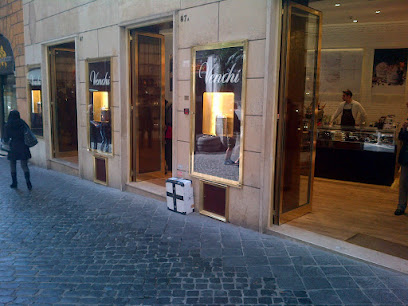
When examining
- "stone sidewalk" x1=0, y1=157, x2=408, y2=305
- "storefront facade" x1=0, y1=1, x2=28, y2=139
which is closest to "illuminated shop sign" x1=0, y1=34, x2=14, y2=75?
"storefront facade" x1=0, y1=1, x2=28, y2=139

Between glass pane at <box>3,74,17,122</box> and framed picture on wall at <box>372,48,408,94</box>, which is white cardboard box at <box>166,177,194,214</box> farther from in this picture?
glass pane at <box>3,74,17,122</box>

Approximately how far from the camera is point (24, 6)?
435 inches

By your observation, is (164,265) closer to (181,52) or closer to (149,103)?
(181,52)

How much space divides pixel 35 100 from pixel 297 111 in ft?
27.3

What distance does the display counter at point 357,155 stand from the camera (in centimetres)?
816

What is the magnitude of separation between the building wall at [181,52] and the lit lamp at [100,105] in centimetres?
36

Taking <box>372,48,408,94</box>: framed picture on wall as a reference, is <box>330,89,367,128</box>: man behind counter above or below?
below

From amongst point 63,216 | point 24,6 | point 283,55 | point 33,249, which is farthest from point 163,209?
point 24,6

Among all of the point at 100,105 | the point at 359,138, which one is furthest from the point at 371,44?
the point at 100,105

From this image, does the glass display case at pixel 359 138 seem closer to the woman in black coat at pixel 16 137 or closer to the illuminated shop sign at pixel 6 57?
the woman in black coat at pixel 16 137

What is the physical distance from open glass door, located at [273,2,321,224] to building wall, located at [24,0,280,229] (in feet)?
0.68

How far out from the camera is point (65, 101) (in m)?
10.8

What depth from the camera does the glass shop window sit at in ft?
35.8

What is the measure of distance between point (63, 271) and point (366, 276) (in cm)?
343
